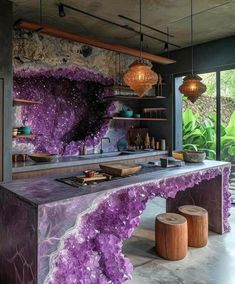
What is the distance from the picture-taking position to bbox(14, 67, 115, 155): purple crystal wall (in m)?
4.39

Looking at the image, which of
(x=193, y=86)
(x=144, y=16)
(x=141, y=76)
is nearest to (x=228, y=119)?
(x=193, y=86)

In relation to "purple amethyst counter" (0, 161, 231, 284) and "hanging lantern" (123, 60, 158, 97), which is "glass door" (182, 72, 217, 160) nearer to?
"hanging lantern" (123, 60, 158, 97)

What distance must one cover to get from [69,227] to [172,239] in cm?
143

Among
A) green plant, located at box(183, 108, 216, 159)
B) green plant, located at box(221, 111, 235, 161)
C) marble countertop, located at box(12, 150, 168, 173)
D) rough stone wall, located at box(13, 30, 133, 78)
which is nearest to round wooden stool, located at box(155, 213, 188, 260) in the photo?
marble countertop, located at box(12, 150, 168, 173)

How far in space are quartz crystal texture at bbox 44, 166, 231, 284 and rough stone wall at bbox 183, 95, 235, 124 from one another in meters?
3.33

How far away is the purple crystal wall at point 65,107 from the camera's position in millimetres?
4391

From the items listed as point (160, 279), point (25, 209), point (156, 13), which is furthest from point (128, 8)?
point (160, 279)

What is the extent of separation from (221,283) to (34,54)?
399cm

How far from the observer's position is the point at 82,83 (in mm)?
5070

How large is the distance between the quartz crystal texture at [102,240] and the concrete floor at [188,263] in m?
0.45

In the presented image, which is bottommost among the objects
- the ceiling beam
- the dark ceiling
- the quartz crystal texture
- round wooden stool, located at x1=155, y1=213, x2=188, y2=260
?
round wooden stool, located at x1=155, y1=213, x2=188, y2=260

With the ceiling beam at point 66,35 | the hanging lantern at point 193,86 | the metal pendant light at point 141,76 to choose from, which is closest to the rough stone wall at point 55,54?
the ceiling beam at point 66,35

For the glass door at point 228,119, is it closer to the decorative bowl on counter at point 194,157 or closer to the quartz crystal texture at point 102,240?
the decorative bowl on counter at point 194,157

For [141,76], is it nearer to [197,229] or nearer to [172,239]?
[172,239]
